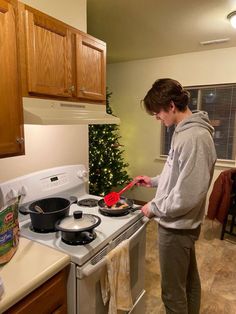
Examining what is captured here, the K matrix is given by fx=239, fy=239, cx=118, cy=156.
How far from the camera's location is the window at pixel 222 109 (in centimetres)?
337

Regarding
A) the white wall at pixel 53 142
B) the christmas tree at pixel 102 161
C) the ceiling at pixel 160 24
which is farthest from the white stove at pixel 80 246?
the ceiling at pixel 160 24

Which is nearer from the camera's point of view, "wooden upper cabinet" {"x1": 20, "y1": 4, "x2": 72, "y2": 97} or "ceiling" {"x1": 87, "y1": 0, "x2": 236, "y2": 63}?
"wooden upper cabinet" {"x1": 20, "y1": 4, "x2": 72, "y2": 97}

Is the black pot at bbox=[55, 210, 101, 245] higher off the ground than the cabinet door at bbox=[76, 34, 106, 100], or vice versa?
the cabinet door at bbox=[76, 34, 106, 100]

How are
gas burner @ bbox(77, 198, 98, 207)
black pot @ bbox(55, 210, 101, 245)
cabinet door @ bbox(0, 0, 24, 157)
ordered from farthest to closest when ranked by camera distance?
gas burner @ bbox(77, 198, 98, 207) < black pot @ bbox(55, 210, 101, 245) < cabinet door @ bbox(0, 0, 24, 157)

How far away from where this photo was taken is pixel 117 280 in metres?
1.25

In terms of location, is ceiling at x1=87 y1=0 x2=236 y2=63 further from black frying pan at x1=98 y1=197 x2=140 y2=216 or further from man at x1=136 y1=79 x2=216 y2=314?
black frying pan at x1=98 y1=197 x2=140 y2=216

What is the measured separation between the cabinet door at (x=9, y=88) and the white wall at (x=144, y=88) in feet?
9.74

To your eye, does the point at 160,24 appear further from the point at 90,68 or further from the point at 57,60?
the point at 57,60

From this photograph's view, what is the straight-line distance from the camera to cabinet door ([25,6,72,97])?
1.18 metres

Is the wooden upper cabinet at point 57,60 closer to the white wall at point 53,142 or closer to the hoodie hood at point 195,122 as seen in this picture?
the white wall at point 53,142

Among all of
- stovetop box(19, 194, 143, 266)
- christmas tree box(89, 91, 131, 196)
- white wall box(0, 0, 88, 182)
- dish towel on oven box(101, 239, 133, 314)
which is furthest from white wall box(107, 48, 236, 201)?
dish towel on oven box(101, 239, 133, 314)

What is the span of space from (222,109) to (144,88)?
4.12ft

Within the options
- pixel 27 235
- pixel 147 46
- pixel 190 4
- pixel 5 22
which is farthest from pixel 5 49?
pixel 147 46

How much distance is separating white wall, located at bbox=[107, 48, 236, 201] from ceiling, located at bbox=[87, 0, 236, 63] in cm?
23
